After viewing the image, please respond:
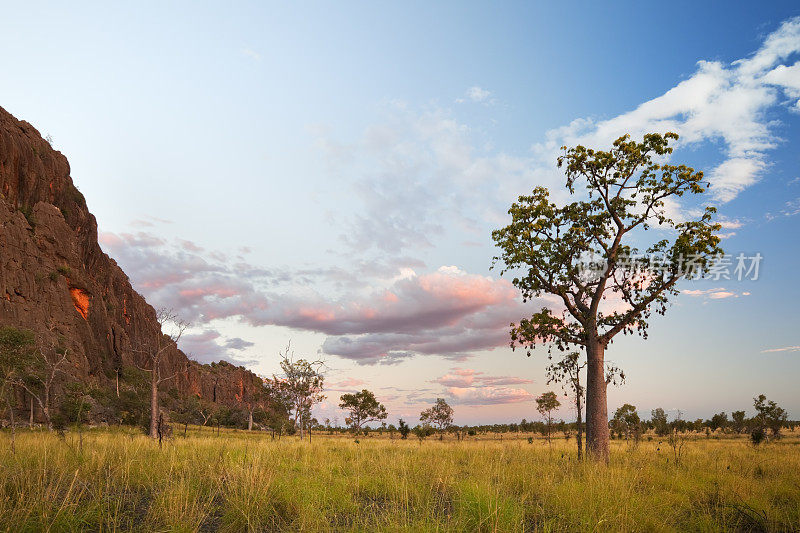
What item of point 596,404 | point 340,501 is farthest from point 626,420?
point 340,501

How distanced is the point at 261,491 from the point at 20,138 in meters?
77.0

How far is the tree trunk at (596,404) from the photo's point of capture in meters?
16.2

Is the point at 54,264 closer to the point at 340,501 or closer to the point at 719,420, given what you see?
the point at 340,501

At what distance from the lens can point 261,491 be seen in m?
6.70

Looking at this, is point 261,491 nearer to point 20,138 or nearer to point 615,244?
point 615,244

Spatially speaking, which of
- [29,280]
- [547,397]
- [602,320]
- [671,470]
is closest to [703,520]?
[671,470]

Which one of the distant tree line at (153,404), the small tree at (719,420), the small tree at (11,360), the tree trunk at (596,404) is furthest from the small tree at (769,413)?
the small tree at (11,360)

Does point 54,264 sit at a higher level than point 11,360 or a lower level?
higher

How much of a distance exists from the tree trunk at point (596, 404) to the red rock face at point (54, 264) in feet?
149

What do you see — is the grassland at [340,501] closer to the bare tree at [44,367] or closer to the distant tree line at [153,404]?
the distant tree line at [153,404]

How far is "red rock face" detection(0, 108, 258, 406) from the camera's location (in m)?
50.5

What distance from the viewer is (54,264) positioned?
59.6 metres

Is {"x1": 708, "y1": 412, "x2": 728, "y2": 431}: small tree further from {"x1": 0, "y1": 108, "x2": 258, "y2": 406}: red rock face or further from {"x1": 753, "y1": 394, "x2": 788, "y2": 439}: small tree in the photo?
{"x1": 0, "y1": 108, "x2": 258, "y2": 406}: red rock face

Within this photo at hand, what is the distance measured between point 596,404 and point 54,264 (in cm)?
6959
